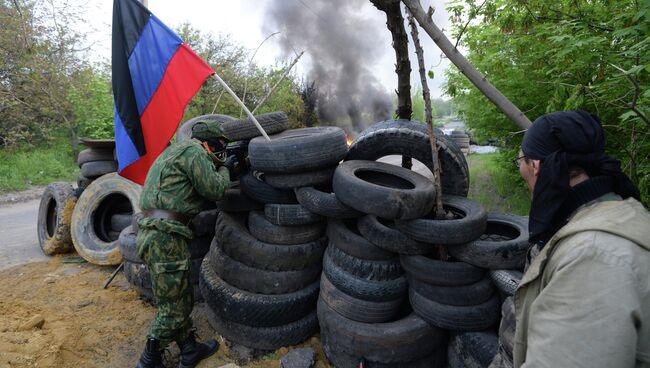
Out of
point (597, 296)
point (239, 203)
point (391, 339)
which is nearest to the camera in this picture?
point (597, 296)

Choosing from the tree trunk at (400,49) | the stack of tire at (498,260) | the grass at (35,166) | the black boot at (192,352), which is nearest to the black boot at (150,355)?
the black boot at (192,352)

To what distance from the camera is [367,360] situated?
10.3 feet

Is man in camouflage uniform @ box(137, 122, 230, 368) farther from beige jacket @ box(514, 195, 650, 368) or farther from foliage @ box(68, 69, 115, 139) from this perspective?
foliage @ box(68, 69, 115, 139)

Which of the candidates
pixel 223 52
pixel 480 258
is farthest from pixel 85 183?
pixel 223 52

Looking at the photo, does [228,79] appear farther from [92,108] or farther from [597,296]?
[597,296]

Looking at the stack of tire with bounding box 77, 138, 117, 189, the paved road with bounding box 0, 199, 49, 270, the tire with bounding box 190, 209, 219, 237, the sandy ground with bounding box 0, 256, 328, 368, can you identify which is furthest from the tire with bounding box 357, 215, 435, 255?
the paved road with bounding box 0, 199, 49, 270

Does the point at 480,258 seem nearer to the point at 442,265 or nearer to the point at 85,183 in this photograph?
the point at 442,265

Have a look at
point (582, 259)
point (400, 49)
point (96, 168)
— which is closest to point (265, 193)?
point (400, 49)

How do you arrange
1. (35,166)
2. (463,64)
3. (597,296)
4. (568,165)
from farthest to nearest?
(35,166), (463,64), (568,165), (597,296)

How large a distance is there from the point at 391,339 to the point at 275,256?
1.40 m

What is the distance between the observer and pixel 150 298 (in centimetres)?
463

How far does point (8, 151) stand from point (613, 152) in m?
19.6

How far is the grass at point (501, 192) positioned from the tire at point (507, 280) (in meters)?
4.24

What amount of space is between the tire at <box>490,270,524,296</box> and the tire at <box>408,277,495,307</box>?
0.11 m
